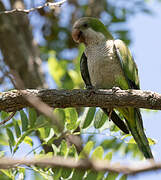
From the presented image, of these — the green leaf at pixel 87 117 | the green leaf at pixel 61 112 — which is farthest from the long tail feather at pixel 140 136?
the green leaf at pixel 61 112

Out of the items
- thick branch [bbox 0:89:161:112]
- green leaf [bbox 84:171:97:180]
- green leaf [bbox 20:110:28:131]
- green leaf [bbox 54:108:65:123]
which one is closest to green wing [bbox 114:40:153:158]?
thick branch [bbox 0:89:161:112]

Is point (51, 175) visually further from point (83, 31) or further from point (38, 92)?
point (83, 31)

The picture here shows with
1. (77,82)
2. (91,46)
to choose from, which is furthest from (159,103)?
(77,82)

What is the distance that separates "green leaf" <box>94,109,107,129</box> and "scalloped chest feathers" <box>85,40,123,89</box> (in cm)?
45

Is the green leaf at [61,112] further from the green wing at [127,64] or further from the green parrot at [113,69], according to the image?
the green wing at [127,64]

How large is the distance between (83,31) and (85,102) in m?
1.39

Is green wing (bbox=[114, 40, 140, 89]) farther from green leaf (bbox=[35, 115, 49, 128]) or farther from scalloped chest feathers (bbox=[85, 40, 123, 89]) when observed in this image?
green leaf (bbox=[35, 115, 49, 128])

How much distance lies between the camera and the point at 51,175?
271 cm

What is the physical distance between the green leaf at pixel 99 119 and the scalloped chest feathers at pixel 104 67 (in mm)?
451

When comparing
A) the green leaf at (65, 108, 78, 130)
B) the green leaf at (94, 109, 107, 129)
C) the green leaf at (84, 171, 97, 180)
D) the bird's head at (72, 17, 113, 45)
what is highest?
the bird's head at (72, 17, 113, 45)

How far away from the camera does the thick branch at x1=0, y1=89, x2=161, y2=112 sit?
2834 millimetres

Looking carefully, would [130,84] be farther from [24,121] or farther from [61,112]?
[24,121]

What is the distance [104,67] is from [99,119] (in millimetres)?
692

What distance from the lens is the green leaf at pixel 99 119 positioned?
3.23m
